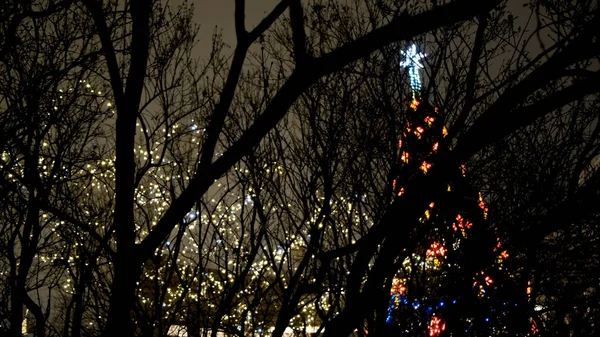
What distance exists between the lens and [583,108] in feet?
20.9

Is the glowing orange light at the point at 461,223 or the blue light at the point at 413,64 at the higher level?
the blue light at the point at 413,64

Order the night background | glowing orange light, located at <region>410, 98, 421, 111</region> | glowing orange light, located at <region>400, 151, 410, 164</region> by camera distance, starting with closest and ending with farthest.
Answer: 1. the night background
2. glowing orange light, located at <region>400, 151, 410, 164</region>
3. glowing orange light, located at <region>410, 98, 421, 111</region>

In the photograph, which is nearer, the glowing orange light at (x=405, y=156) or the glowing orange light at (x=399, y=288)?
the glowing orange light at (x=405, y=156)

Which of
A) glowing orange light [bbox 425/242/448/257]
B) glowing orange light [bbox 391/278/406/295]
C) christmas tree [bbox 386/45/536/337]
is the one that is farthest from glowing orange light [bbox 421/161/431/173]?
glowing orange light [bbox 391/278/406/295]

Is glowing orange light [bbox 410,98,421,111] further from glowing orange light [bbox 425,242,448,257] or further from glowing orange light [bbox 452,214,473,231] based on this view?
glowing orange light [bbox 425,242,448,257]

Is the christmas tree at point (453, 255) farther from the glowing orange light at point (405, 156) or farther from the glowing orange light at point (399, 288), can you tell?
the glowing orange light at point (399, 288)

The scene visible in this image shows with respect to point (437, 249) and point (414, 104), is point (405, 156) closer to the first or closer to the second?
point (414, 104)

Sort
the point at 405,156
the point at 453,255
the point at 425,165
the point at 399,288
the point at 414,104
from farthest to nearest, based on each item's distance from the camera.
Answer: the point at 399,288 < the point at 414,104 < the point at 405,156 < the point at 425,165 < the point at 453,255

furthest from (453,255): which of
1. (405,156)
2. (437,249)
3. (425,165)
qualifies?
(405,156)

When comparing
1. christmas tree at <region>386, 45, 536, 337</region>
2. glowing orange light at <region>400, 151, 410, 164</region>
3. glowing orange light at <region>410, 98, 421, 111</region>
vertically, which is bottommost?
christmas tree at <region>386, 45, 536, 337</region>

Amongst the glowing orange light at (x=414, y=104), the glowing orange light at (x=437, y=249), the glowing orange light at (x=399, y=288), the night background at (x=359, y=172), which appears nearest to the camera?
the night background at (x=359, y=172)

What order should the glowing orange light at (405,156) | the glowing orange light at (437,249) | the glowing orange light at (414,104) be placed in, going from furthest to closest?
the glowing orange light at (414,104) < the glowing orange light at (437,249) < the glowing orange light at (405,156)

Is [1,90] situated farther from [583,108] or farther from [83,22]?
[583,108]

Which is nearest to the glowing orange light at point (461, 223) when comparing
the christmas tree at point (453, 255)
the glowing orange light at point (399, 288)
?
the christmas tree at point (453, 255)
